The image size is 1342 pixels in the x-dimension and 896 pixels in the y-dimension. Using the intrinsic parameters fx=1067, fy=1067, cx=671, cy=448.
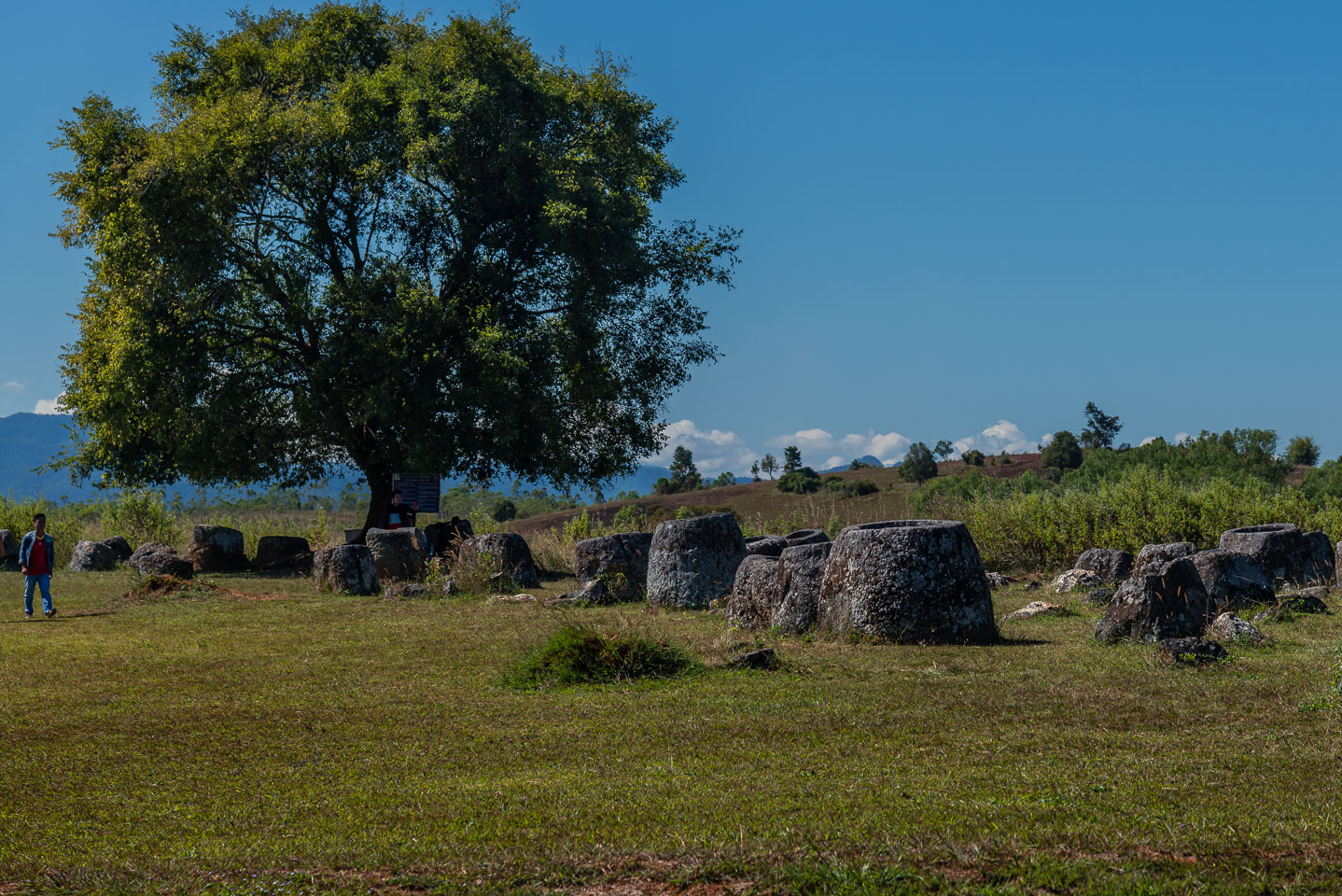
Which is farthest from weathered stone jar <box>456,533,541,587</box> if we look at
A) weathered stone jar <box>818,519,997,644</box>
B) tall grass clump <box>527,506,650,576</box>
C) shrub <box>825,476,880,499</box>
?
shrub <box>825,476,880,499</box>

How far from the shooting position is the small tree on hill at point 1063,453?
→ 214ft

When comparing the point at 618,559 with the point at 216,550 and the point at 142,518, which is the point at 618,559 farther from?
the point at 142,518

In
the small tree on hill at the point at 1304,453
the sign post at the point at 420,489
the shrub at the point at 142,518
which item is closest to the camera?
the sign post at the point at 420,489

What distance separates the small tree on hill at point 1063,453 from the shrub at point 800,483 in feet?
49.1

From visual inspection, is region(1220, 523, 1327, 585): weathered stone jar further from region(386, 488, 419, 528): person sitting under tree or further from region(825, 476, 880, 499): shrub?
region(825, 476, 880, 499): shrub

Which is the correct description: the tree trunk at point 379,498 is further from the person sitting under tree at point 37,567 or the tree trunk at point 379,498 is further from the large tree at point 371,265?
the person sitting under tree at point 37,567

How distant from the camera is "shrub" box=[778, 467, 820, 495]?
71.0m

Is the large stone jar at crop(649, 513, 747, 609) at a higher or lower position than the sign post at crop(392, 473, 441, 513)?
lower

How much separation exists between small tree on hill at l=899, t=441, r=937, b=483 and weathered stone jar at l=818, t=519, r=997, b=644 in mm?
60068

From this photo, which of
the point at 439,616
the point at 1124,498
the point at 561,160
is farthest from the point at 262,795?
the point at 561,160

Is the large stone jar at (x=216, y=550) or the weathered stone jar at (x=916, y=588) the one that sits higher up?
the large stone jar at (x=216, y=550)

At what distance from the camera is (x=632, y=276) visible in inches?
1122

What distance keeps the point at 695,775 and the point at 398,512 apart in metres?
21.9

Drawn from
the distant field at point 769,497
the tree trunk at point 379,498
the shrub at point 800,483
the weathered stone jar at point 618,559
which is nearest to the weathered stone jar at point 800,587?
the weathered stone jar at point 618,559
